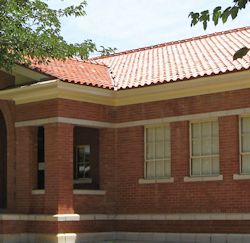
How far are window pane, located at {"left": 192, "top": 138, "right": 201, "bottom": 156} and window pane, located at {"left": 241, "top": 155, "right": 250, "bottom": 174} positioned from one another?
1.36 metres

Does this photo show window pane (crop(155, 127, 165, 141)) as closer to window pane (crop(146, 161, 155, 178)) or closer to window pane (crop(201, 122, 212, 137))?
window pane (crop(146, 161, 155, 178))

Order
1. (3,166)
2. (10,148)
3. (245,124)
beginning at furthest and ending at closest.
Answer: (3,166)
(10,148)
(245,124)

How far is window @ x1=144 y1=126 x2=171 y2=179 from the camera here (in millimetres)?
17250

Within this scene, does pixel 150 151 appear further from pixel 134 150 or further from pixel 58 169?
pixel 58 169

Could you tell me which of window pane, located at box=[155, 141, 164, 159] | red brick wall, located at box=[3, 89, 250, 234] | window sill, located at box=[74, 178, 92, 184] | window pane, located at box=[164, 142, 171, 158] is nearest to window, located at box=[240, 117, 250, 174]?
red brick wall, located at box=[3, 89, 250, 234]

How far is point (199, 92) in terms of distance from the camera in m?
16.5

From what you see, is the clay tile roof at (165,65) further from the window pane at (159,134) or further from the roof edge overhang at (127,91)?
the window pane at (159,134)

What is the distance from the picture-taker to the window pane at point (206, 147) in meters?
16.3

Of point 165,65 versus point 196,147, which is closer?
point 196,147

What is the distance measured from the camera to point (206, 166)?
1633cm

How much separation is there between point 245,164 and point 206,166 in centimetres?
119

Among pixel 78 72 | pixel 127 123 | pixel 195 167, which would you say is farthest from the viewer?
pixel 78 72

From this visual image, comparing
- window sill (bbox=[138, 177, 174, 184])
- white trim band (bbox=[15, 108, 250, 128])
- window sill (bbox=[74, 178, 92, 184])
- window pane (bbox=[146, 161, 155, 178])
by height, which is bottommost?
window sill (bbox=[74, 178, 92, 184])

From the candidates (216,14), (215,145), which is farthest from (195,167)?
(216,14)
